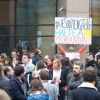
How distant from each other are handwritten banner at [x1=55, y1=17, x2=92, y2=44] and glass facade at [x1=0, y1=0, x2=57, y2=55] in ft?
12.6

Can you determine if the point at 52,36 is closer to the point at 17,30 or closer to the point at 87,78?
the point at 17,30

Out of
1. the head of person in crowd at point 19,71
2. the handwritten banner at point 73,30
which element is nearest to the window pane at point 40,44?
the handwritten banner at point 73,30

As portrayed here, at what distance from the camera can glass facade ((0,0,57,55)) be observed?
2187 centimetres

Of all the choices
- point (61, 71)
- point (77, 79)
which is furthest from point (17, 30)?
point (77, 79)

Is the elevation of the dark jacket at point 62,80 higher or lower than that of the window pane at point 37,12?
lower

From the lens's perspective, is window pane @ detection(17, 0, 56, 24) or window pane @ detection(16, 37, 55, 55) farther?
window pane @ detection(17, 0, 56, 24)

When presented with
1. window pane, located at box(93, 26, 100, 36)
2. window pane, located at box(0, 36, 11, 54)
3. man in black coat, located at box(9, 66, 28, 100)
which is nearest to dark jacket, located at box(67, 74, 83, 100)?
man in black coat, located at box(9, 66, 28, 100)

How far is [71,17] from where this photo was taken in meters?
19.1

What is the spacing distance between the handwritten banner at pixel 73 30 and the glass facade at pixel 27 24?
12.6 ft

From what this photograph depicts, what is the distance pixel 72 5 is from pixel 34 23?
10.6 ft

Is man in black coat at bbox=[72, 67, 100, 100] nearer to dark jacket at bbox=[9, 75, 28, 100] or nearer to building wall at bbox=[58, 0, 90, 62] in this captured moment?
dark jacket at bbox=[9, 75, 28, 100]

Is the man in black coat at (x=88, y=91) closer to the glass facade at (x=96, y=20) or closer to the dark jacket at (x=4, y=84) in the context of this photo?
the dark jacket at (x=4, y=84)

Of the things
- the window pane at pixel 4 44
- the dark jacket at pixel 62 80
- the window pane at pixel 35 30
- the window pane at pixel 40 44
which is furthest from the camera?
the window pane at pixel 35 30

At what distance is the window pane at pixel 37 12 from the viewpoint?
873 inches
